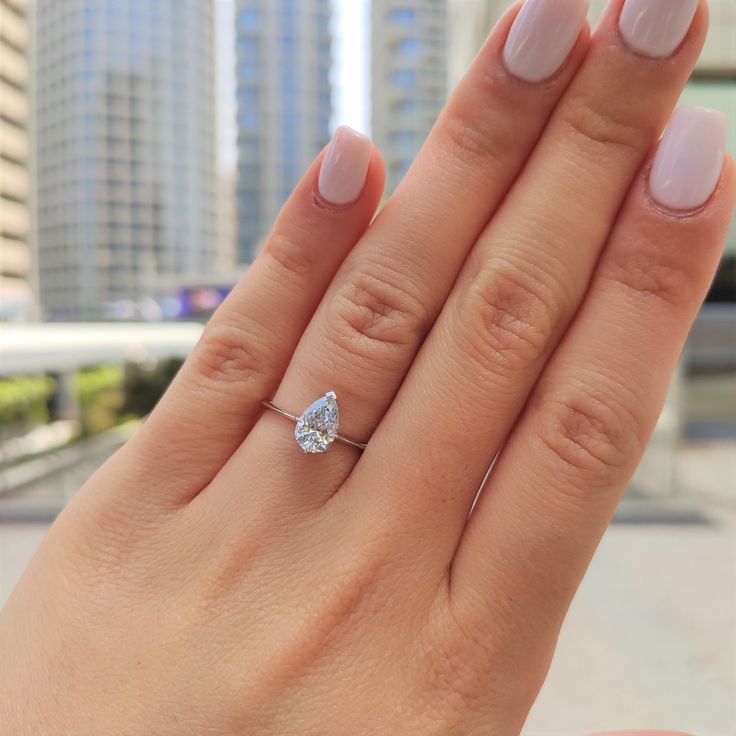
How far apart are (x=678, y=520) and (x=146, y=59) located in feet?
169

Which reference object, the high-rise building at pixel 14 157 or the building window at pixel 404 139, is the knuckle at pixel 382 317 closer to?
the building window at pixel 404 139

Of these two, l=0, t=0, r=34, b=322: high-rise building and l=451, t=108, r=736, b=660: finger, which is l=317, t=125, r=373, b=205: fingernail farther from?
l=0, t=0, r=34, b=322: high-rise building

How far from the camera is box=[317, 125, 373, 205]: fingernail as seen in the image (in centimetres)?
58

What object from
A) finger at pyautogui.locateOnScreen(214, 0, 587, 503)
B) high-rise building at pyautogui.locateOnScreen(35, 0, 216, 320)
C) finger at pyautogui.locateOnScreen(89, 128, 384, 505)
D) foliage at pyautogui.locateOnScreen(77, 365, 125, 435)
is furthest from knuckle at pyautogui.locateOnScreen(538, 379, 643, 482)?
high-rise building at pyautogui.locateOnScreen(35, 0, 216, 320)

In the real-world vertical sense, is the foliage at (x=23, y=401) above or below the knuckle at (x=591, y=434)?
below

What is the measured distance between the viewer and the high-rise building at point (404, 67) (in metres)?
29.6

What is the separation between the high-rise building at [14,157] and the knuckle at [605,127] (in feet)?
102

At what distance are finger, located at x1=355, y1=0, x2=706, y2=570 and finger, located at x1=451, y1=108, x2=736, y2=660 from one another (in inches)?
0.8

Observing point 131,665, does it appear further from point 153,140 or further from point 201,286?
point 153,140

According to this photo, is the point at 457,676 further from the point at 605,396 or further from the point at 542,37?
the point at 542,37

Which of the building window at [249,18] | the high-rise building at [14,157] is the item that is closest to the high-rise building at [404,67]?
the building window at [249,18]

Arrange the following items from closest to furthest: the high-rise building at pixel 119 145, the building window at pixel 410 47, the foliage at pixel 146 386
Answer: the foliage at pixel 146 386 → the building window at pixel 410 47 → the high-rise building at pixel 119 145

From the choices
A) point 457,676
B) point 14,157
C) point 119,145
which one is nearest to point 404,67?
point 14,157

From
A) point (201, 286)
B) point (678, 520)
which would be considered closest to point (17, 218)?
point (201, 286)
